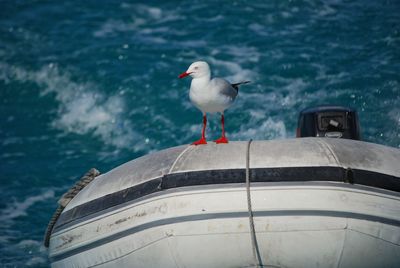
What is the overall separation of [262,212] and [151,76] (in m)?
4.73

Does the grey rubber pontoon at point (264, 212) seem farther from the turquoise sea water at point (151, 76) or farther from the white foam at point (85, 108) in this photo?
the white foam at point (85, 108)

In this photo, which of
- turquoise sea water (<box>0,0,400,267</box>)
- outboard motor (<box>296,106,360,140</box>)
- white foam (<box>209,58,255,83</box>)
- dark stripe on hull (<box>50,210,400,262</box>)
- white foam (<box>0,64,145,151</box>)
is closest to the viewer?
dark stripe on hull (<box>50,210,400,262</box>)

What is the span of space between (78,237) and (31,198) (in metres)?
2.66

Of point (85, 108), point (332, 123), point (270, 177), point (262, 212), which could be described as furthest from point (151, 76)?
point (262, 212)

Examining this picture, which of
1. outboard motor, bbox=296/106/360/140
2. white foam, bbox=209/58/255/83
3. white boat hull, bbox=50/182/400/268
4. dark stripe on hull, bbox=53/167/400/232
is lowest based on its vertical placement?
white boat hull, bbox=50/182/400/268

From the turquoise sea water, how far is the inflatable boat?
241cm

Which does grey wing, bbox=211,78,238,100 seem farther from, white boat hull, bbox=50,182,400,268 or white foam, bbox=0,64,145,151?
white foam, bbox=0,64,145,151

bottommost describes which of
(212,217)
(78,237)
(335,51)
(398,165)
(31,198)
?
(31,198)

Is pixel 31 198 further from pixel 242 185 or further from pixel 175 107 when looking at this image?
pixel 242 185

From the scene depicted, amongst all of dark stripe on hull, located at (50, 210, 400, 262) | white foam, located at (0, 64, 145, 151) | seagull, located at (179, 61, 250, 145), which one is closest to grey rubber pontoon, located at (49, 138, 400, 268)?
dark stripe on hull, located at (50, 210, 400, 262)

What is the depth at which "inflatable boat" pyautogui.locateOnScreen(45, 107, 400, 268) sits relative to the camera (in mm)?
3348

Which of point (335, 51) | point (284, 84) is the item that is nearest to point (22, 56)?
point (284, 84)

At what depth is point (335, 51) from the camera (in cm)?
779

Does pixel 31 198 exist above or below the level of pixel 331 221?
below
